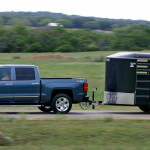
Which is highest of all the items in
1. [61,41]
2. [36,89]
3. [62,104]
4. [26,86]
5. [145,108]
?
[61,41]

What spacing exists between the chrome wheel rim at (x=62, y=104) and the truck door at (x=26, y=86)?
84 cm

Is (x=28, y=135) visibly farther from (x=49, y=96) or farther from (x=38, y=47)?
(x=38, y=47)

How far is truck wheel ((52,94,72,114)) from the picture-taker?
1895 cm

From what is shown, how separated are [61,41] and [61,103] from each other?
6547cm

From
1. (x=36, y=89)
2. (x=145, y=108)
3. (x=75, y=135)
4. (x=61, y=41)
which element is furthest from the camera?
(x=61, y=41)

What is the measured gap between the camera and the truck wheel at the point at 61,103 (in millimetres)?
18953

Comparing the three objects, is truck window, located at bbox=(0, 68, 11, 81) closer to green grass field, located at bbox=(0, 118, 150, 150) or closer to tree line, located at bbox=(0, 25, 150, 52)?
green grass field, located at bbox=(0, 118, 150, 150)

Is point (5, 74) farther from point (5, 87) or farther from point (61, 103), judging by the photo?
point (61, 103)

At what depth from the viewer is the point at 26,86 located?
18.5 meters

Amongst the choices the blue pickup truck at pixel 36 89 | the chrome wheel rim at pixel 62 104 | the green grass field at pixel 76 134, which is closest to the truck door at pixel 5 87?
the blue pickup truck at pixel 36 89

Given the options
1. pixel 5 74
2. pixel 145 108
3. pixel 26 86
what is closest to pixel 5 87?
pixel 5 74

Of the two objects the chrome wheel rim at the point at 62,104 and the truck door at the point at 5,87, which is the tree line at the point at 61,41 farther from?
the truck door at the point at 5,87

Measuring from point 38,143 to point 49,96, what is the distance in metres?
7.58

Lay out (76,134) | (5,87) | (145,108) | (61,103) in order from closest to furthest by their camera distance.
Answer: (76,134) < (5,87) < (61,103) < (145,108)
